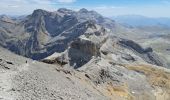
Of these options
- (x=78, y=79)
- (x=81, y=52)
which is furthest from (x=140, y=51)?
(x=78, y=79)

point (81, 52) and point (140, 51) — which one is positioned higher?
point (81, 52)

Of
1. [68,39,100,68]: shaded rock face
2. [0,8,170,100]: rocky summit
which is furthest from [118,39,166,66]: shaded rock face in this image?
[68,39,100,68]: shaded rock face

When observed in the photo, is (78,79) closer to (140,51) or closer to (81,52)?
(81,52)

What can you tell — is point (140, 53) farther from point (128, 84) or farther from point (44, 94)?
point (44, 94)

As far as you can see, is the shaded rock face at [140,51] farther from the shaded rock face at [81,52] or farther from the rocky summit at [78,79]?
the shaded rock face at [81,52]

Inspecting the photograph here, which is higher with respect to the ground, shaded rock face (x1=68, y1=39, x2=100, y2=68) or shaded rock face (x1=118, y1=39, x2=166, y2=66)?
shaded rock face (x1=68, y1=39, x2=100, y2=68)

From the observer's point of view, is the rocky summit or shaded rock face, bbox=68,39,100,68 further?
shaded rock face, bbox=68,39,100,68

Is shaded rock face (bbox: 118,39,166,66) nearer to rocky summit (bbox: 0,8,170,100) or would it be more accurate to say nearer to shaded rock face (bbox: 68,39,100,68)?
rocky summit (bbox: 0,8,170,100)

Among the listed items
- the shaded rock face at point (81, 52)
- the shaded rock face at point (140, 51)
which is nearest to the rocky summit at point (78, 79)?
the shaded rock face at point (81, 52)

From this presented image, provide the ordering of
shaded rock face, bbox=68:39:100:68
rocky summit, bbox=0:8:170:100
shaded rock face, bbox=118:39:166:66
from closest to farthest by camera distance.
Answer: rocky summit, bbox=0:8:170:100 → shaded rock face, bbox=68:39:100:68 → shaded rock face, bbox=118:39:166:66

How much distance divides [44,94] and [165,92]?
4185 cm

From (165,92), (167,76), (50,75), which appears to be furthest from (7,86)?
(167,76)

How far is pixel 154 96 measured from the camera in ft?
223

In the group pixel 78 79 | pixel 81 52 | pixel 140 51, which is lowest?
pixel 140 51
